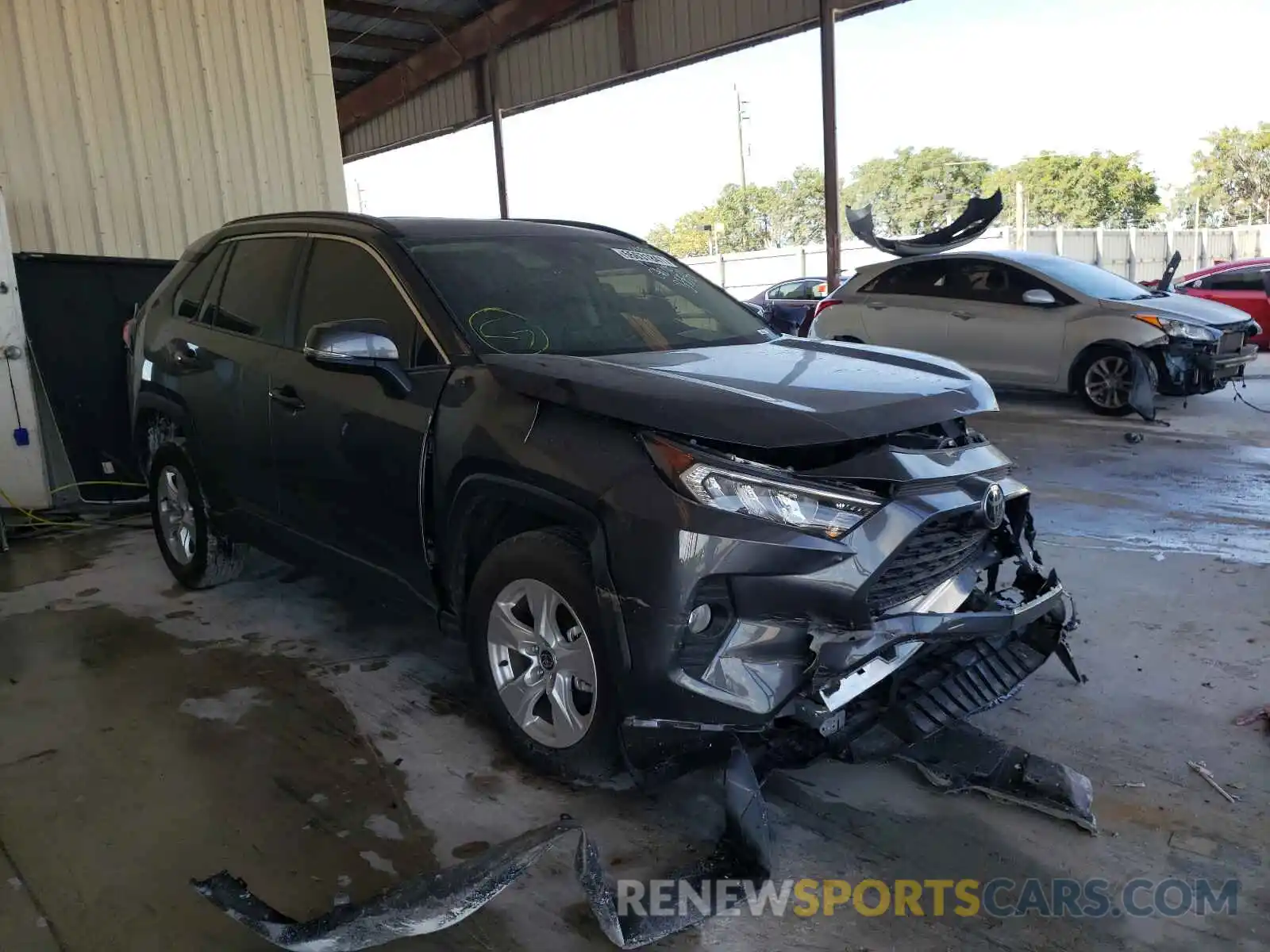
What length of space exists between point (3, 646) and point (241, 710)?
158 centimetres

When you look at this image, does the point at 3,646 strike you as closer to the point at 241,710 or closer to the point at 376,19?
the point at 241,710

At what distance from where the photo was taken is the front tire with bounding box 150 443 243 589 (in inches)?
185

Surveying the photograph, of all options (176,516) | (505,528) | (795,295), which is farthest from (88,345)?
(795,295)

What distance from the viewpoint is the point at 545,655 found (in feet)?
9.32

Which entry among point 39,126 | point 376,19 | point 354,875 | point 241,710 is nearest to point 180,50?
point 39,126

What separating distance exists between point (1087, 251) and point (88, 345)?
832 inches

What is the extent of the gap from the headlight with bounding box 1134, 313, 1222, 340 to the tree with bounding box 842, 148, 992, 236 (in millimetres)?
36439

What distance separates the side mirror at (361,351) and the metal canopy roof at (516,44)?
39.2 feet

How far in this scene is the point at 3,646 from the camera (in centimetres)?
436

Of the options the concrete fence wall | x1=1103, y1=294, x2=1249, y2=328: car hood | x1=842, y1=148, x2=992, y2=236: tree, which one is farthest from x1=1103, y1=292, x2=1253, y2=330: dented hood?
x1=842, y1=148, x2=992, y2=236: tree

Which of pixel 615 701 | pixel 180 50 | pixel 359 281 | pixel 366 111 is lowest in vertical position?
pixel 615 701

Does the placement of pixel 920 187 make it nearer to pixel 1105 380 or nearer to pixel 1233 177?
pixel 1233 177

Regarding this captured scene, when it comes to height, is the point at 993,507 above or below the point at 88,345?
below

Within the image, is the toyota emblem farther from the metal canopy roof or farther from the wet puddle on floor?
the metal canopy roof
